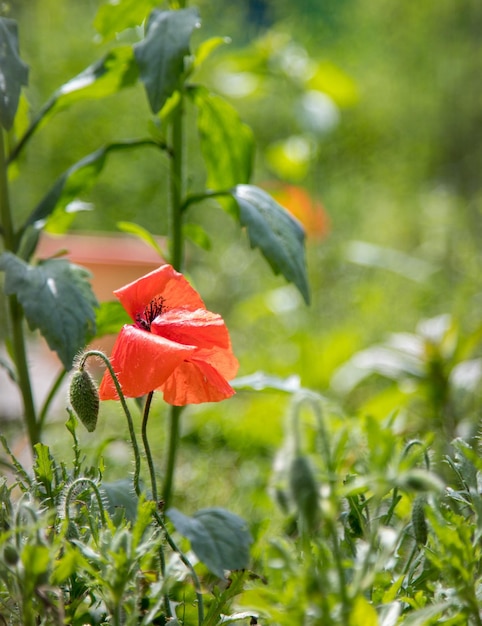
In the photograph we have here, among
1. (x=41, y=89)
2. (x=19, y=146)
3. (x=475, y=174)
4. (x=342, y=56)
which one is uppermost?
(x=19, y=146)

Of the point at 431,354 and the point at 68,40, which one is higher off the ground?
the point at 68,40

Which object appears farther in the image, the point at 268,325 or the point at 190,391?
the point at 268,325

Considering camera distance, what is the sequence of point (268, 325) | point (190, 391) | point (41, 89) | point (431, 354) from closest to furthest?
1. point (190, 391)
2. point (431, 354)
3. point (268, 325)
4. point (41, 89)

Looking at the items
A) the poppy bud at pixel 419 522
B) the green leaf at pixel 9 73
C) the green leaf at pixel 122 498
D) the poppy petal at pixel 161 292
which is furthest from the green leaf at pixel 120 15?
the poppy bud at pixel 419 522

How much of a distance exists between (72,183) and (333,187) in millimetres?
2788

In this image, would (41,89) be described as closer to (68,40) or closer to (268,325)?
Result: (68,40)

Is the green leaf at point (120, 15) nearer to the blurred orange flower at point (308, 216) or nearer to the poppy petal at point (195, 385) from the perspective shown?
the poppy petal at point (195, 385)

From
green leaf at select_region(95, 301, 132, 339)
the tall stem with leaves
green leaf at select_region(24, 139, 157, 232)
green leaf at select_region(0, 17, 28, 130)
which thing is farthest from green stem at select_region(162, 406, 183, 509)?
Answer: green leaf at select_region(0, 17, 28, 130)

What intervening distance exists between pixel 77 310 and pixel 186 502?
0.63 metres

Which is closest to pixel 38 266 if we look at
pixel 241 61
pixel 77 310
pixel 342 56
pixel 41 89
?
pixel 77 310

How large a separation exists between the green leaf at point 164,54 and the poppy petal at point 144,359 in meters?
0.29

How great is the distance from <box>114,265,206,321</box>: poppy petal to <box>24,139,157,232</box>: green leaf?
0.26 meters

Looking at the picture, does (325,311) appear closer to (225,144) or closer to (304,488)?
(225,144)

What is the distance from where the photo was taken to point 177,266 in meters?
0.98
